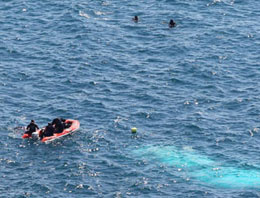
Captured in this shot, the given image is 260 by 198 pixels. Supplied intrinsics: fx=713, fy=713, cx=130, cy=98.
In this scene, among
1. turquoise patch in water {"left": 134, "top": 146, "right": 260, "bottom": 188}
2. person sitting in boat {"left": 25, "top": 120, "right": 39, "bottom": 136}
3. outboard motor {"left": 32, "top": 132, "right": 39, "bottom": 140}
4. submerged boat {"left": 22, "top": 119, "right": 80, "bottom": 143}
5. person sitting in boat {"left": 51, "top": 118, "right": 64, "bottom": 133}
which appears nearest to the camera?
turquoise patch in water {"left": 134, "top": 146, "right": 260, "bottom": 188}

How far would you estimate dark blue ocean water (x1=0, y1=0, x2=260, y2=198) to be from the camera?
73500mm

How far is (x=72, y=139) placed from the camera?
81688mm

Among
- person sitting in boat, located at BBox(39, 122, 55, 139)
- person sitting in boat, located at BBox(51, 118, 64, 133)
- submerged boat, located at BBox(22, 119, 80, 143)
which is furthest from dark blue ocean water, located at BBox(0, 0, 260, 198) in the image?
person sitting in boat, located at BBox(51, 118, 64, 133)

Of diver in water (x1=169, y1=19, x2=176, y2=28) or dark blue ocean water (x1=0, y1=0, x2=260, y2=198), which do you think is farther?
diver in water (x1=169, y1=19, x2=176, y2=28)

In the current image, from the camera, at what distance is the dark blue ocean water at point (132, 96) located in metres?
73.5

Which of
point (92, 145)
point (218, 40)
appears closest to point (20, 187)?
point (92, 145)

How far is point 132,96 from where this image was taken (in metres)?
91.1

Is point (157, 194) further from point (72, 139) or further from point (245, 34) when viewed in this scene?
point (245, 34)

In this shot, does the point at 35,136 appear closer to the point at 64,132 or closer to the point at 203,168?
the point at 64,132

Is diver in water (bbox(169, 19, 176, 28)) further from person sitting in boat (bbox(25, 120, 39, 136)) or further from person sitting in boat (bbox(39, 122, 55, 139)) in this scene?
person sitting in boat (bbox(25, 120, 39, 136))

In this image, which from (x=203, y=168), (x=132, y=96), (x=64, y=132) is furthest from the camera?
(x=132, y=96)

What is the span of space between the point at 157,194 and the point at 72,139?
50.3ft

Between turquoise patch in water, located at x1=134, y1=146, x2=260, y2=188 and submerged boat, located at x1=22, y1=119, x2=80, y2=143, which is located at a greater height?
submerged boat, located at x1=22, y1=119, x2=80, y2=143

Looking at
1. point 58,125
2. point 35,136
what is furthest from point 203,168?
point 35,136
